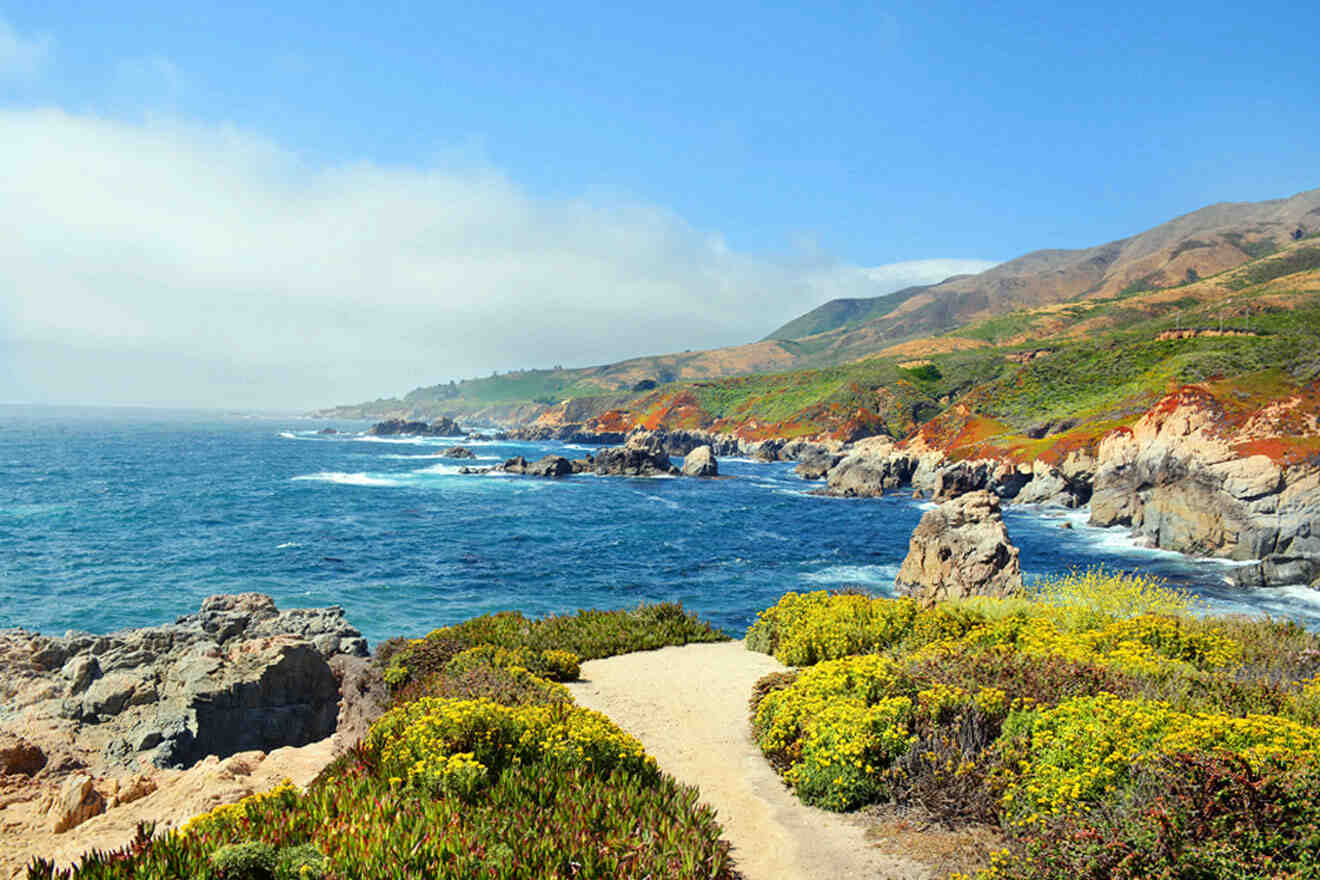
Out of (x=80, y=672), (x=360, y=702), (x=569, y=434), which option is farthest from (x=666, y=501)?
(x=569, y=434)

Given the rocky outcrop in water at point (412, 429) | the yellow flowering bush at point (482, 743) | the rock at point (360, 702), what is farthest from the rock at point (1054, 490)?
the rocky outcrop in water at point (412, 429)

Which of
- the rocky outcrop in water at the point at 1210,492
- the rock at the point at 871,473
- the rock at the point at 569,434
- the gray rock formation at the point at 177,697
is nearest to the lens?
the gray rock formation at the point at 177,697

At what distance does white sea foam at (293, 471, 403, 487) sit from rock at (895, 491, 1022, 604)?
58523 mm

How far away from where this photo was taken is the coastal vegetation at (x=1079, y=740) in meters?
5.30

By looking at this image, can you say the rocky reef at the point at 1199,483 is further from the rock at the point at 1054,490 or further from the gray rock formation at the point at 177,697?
the gray rock formation at the point at 177,697

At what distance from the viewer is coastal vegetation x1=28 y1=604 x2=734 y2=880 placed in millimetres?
5230

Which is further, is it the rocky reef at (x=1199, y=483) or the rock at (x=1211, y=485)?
the rock at (x=1211, y=485)

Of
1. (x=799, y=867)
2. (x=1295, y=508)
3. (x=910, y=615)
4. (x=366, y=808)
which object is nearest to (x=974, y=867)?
(x=799, y=867)

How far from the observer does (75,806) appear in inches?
374

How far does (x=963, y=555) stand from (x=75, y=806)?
25612 mm

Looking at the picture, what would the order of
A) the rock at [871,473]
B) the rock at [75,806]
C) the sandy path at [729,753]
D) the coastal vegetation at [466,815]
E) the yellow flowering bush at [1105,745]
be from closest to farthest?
the coastal vegetation at [466,815], the yellow flowering bush at [1105,745], the sandy path at [729,753], the rock at [75,806], the rock at [871,473]

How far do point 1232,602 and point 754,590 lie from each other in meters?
20.9

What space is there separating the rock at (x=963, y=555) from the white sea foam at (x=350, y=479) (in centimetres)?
5852

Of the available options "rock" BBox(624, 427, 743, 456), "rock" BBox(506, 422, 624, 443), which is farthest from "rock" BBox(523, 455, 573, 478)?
"rock" BBox(506, 422, 624, 443)
